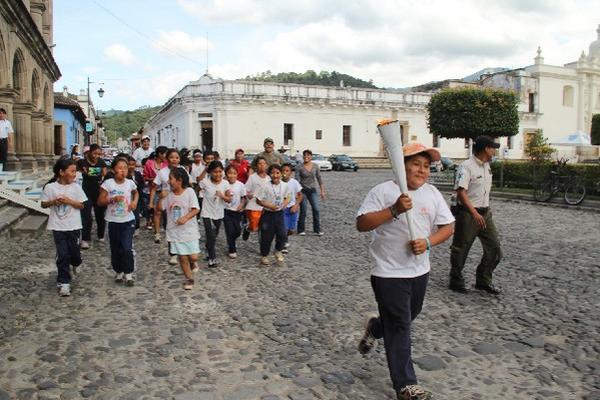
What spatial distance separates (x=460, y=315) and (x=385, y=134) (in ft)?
8.89

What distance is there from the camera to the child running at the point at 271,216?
7.41 m

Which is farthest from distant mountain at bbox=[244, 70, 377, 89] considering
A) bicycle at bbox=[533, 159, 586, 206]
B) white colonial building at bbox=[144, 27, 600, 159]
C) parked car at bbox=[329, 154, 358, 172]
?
bicycle at bbox=[533, 159, 586, 206]

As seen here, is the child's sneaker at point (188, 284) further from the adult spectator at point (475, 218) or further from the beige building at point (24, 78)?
the beige building at point (24, 78)

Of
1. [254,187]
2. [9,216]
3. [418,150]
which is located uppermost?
[418,150]

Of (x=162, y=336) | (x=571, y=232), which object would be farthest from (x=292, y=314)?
(x=571, y=232)

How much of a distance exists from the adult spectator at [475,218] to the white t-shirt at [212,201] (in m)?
3.19

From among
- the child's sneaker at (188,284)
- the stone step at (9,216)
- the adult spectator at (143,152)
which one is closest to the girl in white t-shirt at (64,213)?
the child's sneaker at (188,284)

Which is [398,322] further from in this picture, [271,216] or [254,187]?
[254,187]

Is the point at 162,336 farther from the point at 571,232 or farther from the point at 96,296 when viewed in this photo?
the point at 571,232

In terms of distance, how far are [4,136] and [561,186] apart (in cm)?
1437

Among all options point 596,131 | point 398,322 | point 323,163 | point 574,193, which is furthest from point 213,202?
point 323,163

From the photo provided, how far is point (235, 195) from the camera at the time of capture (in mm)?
7574

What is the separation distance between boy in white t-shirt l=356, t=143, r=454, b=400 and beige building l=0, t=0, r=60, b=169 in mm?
12048

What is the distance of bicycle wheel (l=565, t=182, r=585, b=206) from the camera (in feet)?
46.7
